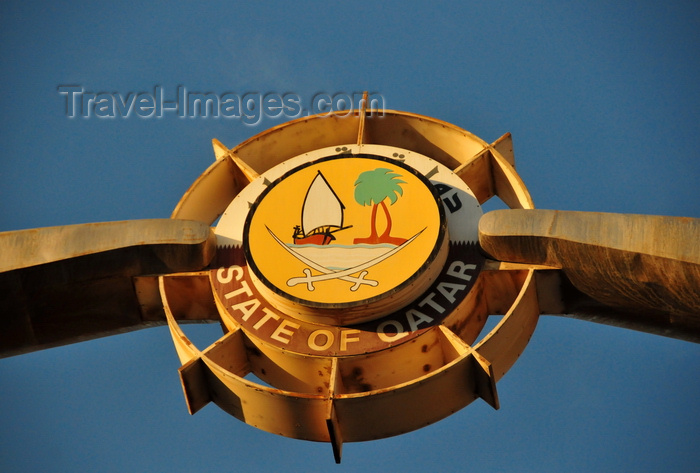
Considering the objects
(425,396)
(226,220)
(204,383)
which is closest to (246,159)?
(226,220)

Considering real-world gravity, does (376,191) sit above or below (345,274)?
above

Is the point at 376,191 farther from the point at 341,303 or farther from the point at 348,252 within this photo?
the point at 341,303

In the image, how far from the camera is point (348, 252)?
26.2 m

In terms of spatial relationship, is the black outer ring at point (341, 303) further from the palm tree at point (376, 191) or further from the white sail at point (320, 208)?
the white sail at point (320, 208)

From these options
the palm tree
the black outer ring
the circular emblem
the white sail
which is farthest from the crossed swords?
the white sail

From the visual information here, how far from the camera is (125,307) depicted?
27.8 m

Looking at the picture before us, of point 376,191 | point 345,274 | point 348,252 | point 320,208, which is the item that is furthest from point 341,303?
point 376,191

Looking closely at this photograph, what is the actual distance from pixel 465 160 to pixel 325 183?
383 cm

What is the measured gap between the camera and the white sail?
2698 centimetres

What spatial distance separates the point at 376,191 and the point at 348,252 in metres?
1.86

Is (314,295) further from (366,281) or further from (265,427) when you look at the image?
(265,427)

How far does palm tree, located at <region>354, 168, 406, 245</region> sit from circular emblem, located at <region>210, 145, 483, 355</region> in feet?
0.09

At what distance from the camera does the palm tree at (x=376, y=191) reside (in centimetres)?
2658

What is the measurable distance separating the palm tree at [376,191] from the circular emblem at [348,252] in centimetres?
3
